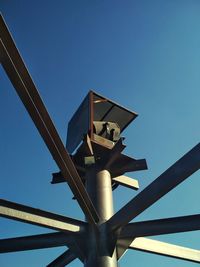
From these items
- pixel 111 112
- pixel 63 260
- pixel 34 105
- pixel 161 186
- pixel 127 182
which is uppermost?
pixel 34 105

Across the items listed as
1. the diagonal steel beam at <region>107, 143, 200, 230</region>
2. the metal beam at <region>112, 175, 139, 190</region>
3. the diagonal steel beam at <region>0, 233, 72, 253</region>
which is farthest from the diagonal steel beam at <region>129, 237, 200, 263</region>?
the metal beam at <region>112, 175, 139, 190</region>

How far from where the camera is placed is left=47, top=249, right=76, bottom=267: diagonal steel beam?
5.90 meters

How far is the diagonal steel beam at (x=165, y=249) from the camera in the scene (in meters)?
5.45

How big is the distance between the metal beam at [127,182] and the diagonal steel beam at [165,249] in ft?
5.08

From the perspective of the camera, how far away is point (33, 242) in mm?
5414

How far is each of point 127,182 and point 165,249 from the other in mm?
1751

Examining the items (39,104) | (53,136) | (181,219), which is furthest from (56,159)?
(181,219)

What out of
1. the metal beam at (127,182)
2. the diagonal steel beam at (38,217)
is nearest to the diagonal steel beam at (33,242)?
the diagonal steel beam at (38,217)

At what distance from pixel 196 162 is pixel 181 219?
4.56 feet

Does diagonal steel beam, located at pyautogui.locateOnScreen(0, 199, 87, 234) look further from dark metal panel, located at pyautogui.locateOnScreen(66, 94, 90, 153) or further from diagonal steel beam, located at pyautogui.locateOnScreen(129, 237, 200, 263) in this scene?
dark metal panel, located at pyautogui.locateOnScreen(66, 94, 90, 153)

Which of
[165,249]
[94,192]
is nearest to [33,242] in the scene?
[94,192]

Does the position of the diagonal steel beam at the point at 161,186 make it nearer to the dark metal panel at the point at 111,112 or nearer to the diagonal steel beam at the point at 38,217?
the diagonal steel beam at the point at 38,217

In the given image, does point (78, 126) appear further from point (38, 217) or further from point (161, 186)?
point (161, 186)

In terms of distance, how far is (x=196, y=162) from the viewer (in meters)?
4.03
